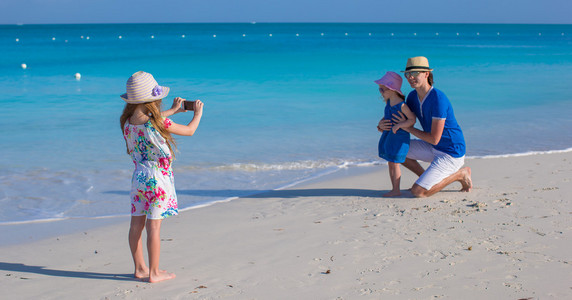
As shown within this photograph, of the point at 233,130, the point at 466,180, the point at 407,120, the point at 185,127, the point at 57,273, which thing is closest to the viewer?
the point at 185,127

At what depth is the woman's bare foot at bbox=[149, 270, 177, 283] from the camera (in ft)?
11.9

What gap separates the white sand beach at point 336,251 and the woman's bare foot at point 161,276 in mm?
41

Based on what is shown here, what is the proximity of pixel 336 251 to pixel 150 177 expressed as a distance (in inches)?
56.1

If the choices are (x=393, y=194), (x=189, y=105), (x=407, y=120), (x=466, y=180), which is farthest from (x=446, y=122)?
(x=189, y=105)

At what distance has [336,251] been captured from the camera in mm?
4090

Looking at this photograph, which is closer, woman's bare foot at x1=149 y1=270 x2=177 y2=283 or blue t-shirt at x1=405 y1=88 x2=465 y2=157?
woman's bare foot at x1=149 y1=270 x2=177 y2=283

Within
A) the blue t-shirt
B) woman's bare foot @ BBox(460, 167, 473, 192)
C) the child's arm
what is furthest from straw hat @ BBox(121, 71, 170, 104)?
woman's bare foot @ BBox(460, 167, 473, 192)

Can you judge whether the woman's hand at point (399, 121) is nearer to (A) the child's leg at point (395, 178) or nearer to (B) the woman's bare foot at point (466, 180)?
(A) the child's leg at point (395, 178)

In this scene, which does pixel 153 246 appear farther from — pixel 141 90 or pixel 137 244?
pixel 141 90

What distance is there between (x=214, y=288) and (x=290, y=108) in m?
10.3

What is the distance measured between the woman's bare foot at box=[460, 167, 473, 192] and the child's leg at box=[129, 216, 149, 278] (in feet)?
10.7

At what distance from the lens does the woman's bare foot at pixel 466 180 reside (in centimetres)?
558

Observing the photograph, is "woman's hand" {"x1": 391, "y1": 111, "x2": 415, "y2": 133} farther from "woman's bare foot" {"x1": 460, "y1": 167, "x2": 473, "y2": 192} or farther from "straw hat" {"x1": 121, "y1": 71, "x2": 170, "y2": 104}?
"straw hat" {"x1": 121, "y1": 71, "x2": 170, "y2": 104}

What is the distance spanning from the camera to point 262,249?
424 centimetres
